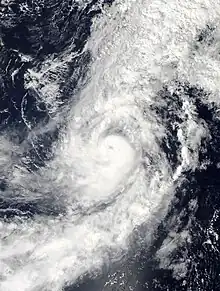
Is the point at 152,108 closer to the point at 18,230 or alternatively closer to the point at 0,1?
the point at 18,230

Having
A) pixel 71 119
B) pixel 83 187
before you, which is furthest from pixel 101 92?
pixel 83 187

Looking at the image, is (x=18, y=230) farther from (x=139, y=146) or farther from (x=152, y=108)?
(x=152, y=108)

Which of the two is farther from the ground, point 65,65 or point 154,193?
point 65,65

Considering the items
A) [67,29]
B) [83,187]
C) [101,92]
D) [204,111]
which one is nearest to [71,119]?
[101,92]

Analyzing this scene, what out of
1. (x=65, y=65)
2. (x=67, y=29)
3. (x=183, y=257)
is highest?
(x=67, y=29)

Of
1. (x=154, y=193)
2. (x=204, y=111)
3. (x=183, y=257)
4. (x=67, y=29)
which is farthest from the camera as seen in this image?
(x=67, y=29)

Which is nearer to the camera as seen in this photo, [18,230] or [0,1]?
[18,230]

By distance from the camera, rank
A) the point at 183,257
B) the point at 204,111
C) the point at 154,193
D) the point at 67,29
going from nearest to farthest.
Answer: the point at 183,257, the point at 154,193, the point at 204,111, the point at 67,29
